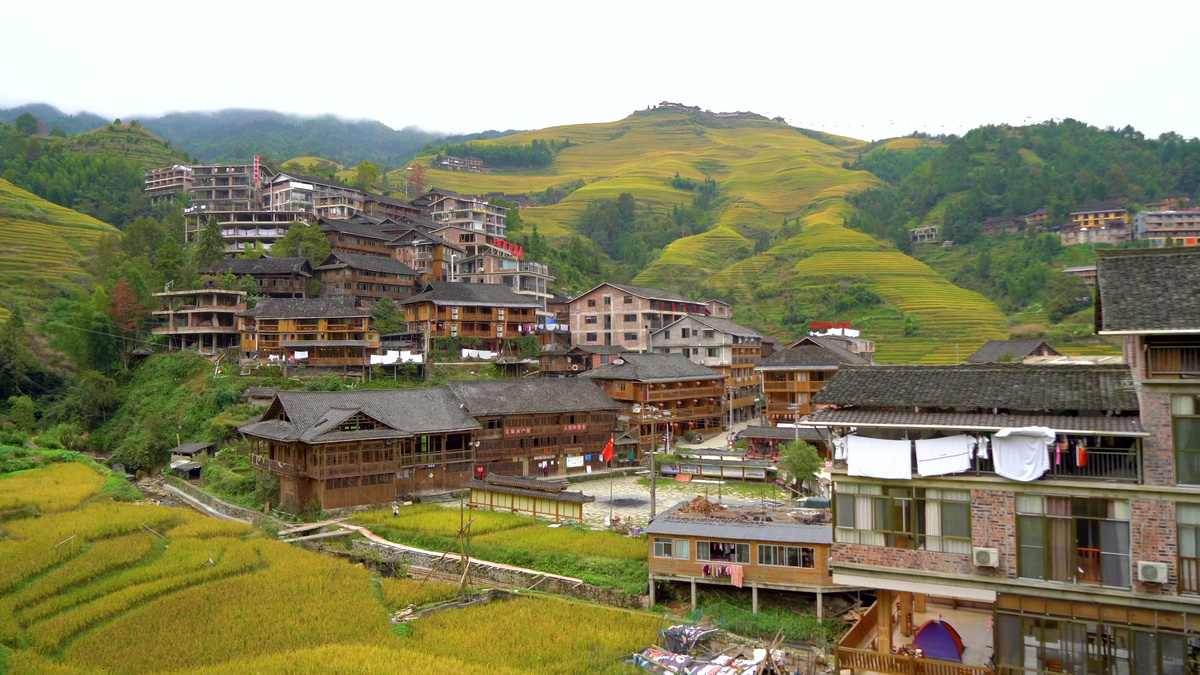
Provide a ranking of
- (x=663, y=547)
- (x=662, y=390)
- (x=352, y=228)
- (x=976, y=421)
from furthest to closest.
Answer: (x=352, y=228), (x=662, y=390), (x=663, y=547), (x=976, y=421)

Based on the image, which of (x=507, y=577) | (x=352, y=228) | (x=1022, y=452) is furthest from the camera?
(x=352, y=228)

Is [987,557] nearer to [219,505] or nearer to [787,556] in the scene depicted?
[787,556]

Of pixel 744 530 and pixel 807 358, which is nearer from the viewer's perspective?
pixel 744 530

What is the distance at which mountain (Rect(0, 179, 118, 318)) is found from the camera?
6903 cm

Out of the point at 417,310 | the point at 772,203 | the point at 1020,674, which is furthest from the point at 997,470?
the point at 772,203

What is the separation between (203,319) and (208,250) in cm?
1127

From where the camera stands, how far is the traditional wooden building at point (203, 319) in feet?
190

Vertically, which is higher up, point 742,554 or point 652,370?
point 652,370

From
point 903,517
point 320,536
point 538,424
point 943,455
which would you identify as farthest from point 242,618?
point 538,424

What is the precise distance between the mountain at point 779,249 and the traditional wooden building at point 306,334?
35.8 metres

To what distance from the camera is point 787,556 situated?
23328mm

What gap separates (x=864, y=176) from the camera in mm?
152500

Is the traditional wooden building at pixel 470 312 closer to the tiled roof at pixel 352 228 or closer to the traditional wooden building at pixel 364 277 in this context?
the traditional wooden building at pixel 364 277

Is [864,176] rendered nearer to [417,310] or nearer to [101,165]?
[417,310]
